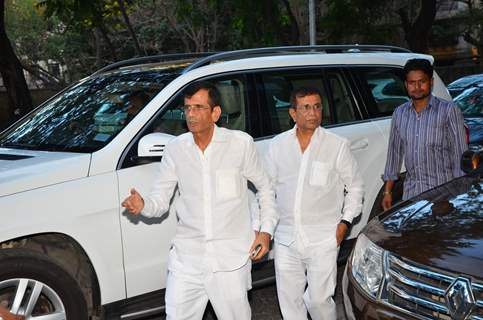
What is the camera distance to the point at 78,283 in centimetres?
374

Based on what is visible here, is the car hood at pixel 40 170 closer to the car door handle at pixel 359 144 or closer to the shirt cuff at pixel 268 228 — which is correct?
the shirt cuff at pixel 268 228

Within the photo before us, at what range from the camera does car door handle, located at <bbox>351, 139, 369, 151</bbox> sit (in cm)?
483

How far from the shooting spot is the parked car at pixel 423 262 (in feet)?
8.57

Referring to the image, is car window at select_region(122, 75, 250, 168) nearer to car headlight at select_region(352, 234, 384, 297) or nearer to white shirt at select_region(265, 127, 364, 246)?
white shirt at select_region(265, 127, 364, 246)

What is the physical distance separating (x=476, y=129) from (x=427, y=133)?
3630mm

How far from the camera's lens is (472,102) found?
847cm

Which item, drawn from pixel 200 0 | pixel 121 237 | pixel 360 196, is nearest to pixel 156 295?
pixel 121 237

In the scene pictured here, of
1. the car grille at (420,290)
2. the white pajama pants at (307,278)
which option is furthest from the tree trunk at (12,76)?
the car grille at (420,290)

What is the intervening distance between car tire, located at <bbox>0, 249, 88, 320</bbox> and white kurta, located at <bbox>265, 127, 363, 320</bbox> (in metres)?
1.16

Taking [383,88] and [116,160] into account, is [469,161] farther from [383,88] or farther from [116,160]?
[116,160]

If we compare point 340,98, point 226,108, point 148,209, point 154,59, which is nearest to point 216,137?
point 148,209

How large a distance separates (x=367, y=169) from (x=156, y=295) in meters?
1.86

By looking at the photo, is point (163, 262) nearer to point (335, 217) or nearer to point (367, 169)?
point (335, 217)

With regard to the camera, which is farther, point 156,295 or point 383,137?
point 383,137
